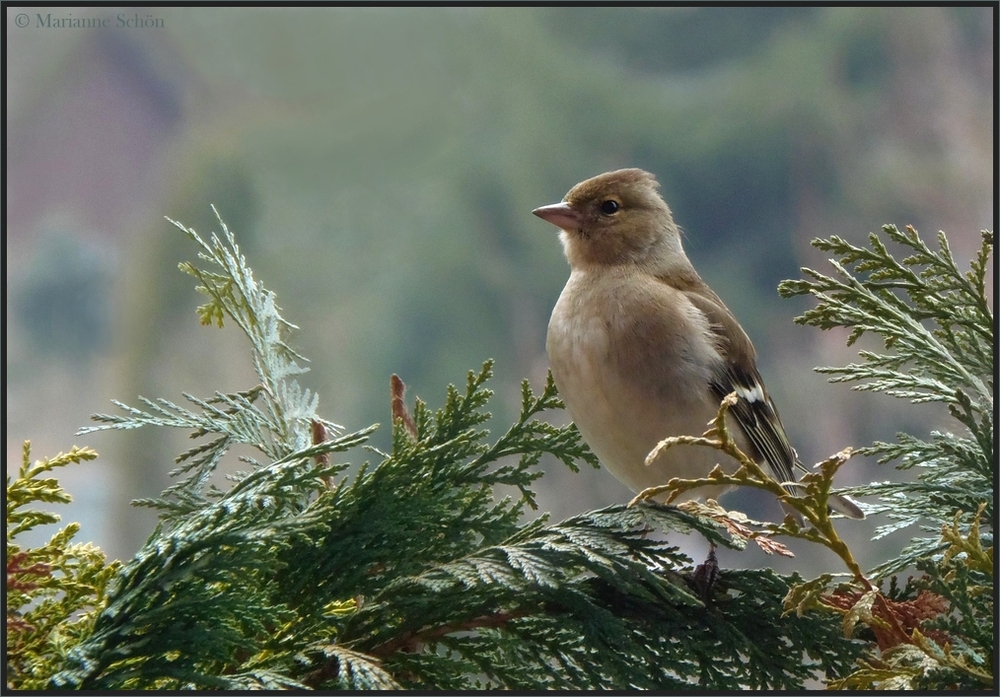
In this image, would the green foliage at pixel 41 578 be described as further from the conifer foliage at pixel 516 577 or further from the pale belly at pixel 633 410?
the pale belly at pixel 633 410

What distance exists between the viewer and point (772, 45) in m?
1.96

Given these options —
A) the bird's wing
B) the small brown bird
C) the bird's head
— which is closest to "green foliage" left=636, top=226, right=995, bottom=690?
the small brown bird

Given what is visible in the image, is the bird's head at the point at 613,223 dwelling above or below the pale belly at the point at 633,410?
above

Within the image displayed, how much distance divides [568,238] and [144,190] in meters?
1.54

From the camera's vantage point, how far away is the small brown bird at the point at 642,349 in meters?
0.81

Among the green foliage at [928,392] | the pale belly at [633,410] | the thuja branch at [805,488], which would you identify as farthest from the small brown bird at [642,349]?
the thuja branch at [805,488]

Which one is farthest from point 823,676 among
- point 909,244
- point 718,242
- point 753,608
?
point 718,242

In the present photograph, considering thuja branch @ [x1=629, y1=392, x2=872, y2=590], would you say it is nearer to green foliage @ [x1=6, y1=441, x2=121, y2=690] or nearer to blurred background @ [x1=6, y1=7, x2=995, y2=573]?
green foliage @ [x1=6, y1=441, x2=121, y2=690]

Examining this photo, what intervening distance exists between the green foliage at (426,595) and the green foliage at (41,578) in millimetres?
53

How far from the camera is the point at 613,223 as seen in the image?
3.50 feet

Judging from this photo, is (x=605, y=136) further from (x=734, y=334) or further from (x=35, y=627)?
(x=35, y=627)

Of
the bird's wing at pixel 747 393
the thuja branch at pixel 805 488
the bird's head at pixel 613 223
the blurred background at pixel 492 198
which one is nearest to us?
the thuja branch at pixel 805 488

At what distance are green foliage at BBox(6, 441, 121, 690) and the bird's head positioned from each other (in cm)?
63

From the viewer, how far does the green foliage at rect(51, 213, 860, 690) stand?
0.49 metres
